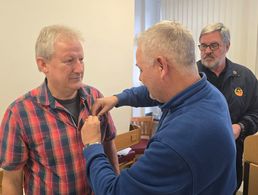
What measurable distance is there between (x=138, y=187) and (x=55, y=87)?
67cm

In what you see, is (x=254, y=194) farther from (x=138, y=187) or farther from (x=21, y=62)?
(x=21, y=62)

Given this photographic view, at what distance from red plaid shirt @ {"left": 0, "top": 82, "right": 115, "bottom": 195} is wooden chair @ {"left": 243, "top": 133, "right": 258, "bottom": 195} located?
1.21m

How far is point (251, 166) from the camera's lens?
6.56 ft

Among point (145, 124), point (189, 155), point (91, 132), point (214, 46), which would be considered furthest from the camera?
point (145, 124)

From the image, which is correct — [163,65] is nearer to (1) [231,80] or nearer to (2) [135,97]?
(2) [135,97]

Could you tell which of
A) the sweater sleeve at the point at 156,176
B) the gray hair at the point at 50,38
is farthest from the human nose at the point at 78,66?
the sweater sleeve at the point at 156,176

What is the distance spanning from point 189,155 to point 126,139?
1.80 metres

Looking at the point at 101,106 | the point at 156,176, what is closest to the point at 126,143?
the point at 101,106

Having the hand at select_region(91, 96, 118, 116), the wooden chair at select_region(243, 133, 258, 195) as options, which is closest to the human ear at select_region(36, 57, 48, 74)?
the hand at select_region(91, 96, 118, 116)

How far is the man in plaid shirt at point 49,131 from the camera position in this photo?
1.25 metres

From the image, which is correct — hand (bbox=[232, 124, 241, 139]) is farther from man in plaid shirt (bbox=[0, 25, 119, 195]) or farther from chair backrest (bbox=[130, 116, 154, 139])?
chair backrest (bbox=[130, 116, 154, 139])

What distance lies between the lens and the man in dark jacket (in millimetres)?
1885

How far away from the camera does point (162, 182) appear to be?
89 centimetres

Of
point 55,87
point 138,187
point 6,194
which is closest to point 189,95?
point 138,187
